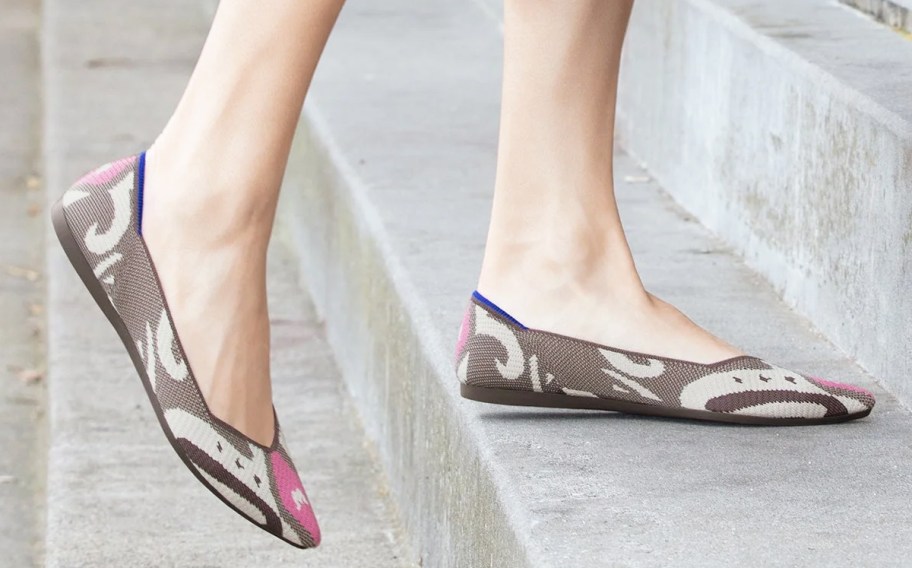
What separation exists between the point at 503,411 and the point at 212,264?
35cm

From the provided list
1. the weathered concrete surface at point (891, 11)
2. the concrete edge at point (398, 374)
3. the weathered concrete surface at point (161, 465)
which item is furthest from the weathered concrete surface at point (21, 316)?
the weathered concrete surface at point (891, 11)

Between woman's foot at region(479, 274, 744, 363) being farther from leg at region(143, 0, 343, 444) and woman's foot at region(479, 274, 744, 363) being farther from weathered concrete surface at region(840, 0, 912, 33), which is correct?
weathered concrete surface at region(840, 0, 912, 33)

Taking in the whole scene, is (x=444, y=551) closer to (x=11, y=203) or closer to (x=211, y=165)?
(x=211, y=165)

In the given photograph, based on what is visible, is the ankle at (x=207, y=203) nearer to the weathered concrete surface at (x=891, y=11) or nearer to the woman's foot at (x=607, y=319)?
the woman's foot at (x=607, y=319)

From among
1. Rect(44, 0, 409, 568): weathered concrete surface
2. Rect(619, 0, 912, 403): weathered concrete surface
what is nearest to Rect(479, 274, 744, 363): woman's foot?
Rect(619, 0, 912, 403): weathered concrete surface

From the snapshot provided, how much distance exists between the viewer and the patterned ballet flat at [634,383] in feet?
5.09

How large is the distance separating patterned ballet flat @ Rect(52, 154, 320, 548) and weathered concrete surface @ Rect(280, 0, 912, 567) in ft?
0.64

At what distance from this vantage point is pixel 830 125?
6.22ft

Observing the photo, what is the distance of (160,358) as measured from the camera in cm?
152

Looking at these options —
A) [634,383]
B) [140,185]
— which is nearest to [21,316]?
[140,185]

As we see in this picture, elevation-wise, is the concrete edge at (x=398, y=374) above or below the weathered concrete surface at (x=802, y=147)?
below

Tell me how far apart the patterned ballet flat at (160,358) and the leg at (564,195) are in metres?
0.30

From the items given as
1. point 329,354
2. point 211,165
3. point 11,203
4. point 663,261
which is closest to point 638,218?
point 663,261

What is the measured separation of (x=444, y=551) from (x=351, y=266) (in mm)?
885
